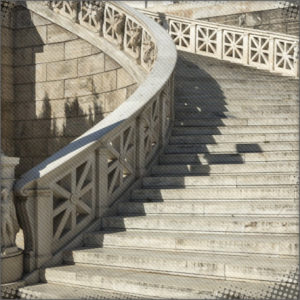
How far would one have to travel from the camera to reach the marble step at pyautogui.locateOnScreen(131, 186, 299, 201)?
658 cm

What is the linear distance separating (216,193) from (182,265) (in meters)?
1.49

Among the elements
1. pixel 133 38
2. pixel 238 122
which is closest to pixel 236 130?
pixel 238 122

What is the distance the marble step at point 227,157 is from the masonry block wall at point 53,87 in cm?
344

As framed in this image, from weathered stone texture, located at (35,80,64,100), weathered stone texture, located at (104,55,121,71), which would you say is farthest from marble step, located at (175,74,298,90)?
weathered stone texture, located at (35,80,64,100)

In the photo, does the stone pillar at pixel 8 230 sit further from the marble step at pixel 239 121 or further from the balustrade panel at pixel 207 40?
the balustrade panel at pixel 207 40

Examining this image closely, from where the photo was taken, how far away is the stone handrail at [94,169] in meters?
5.93

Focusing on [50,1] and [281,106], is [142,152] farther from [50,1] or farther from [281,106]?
[50,1]

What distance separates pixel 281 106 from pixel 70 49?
16.2 ft

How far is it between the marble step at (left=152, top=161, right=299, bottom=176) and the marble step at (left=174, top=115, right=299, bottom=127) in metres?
1.47

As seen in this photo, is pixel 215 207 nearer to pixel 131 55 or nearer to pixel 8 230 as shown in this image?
pixel 8 230

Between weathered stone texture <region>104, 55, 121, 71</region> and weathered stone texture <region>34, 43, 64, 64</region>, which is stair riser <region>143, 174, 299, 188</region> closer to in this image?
weathered stone texture <region>104, 55, 121, 71</region>

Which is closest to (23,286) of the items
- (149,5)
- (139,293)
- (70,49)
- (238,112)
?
(139,293)

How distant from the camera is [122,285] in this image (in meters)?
5.40

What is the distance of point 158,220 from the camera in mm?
6465
